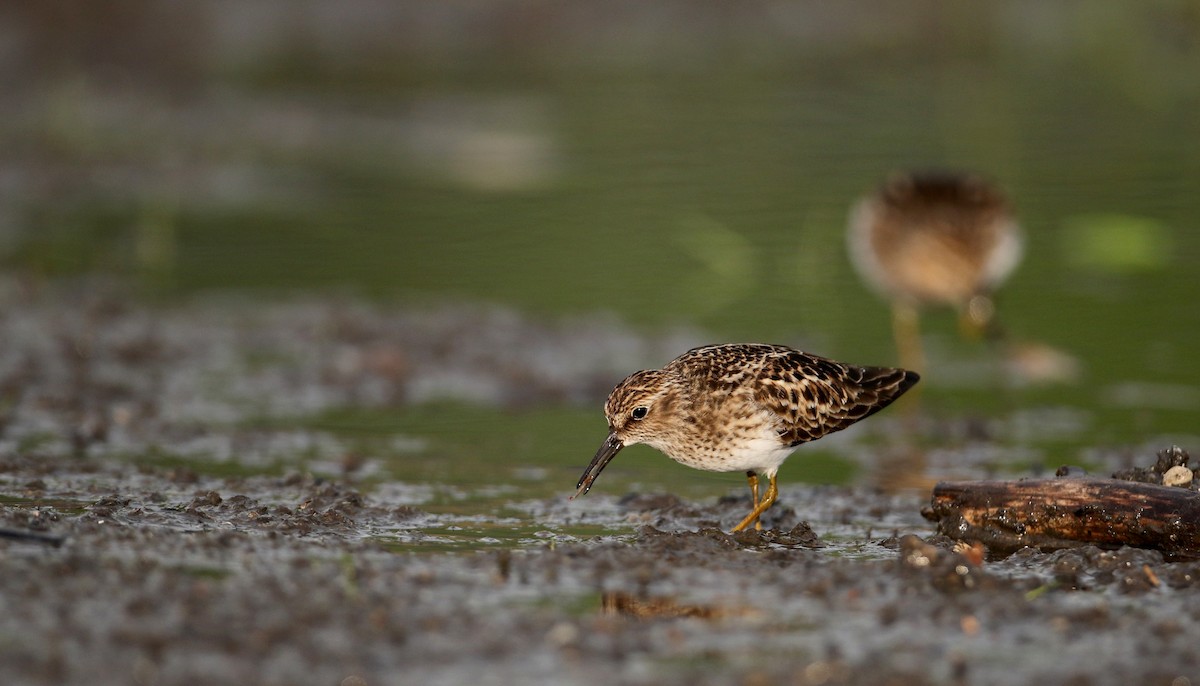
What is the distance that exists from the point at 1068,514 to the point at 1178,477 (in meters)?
0.73

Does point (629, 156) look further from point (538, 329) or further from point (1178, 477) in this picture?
point (1178, 477)

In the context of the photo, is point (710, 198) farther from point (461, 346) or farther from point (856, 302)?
point (461, 346)

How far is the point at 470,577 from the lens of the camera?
6480mm

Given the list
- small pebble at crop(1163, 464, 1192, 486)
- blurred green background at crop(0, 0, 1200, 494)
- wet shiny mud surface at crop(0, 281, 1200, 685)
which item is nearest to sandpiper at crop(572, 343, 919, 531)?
wet shiny mud surface at crop(0, 281, 1200, 685)

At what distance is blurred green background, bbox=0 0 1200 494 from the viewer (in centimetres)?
1334

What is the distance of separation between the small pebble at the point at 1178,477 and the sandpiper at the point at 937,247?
169 inches

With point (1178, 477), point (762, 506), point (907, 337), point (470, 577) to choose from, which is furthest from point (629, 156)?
point (470, 577)

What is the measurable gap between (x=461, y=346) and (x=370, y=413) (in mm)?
1526

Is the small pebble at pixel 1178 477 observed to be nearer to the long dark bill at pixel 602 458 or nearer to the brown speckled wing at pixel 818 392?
the brown speckled wing at pixel 818 392

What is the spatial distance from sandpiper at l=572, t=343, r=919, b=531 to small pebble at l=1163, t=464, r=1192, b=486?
1.51 meters

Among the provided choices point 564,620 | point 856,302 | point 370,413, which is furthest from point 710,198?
point 564,620

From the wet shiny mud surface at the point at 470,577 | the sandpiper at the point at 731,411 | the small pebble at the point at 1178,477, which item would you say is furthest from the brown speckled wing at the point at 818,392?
the small pebble at the point at 1178,477

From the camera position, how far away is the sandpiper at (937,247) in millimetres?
12039

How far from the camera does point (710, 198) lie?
16906mm
